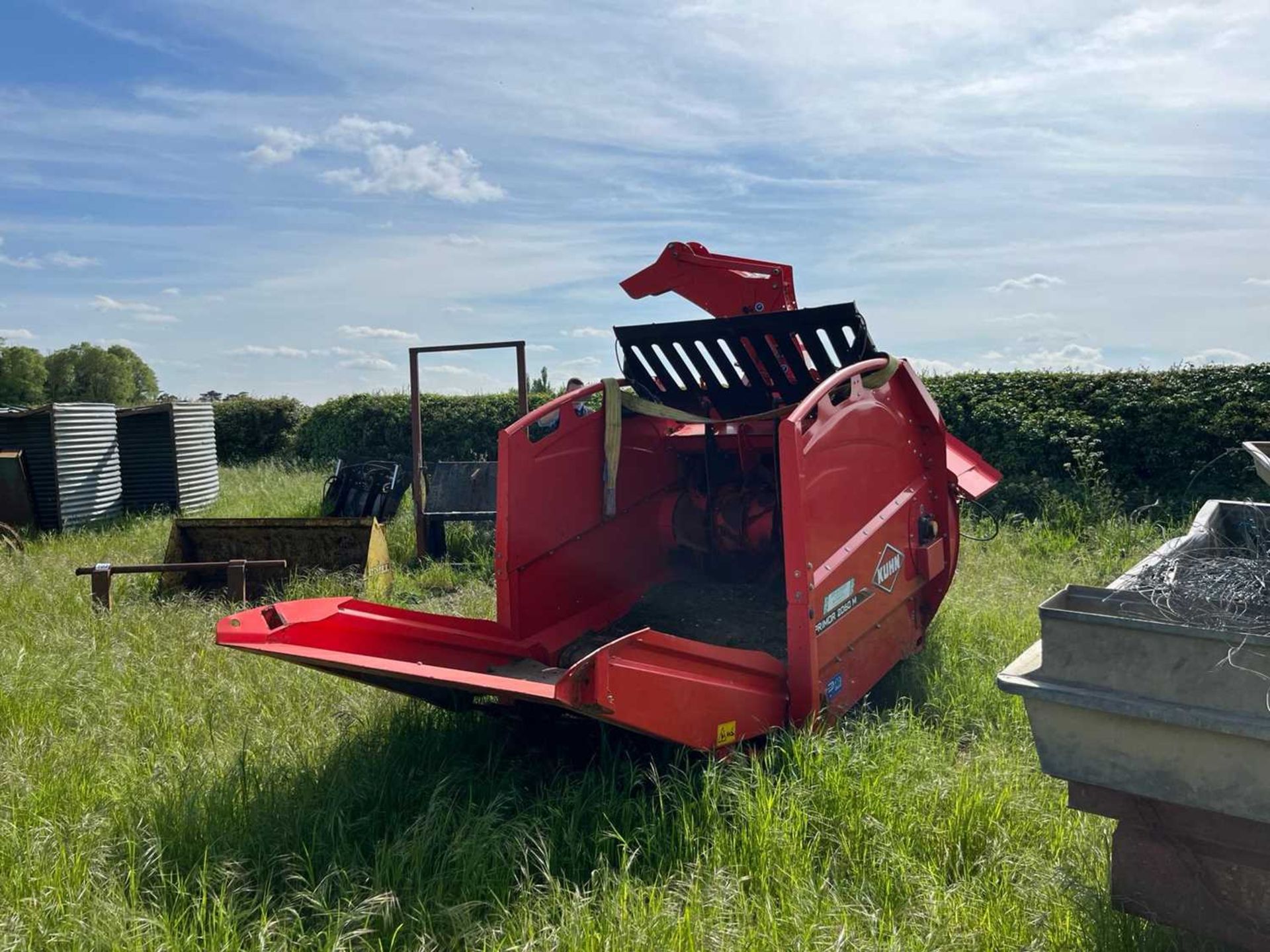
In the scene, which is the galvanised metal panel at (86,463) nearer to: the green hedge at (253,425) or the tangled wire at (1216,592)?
the green hedge at (253,425)

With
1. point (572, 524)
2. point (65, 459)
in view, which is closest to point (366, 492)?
point (65, 459)

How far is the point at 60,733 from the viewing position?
421 centimetres

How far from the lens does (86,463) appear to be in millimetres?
10422

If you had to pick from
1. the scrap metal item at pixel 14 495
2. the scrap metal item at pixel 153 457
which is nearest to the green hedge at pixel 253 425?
the scrap metal item at pixel 153 457

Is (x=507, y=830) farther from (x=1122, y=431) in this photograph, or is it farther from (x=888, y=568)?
(x=1122, y=431)

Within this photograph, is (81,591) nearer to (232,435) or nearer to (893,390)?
(893,390)

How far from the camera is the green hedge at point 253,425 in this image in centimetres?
1859

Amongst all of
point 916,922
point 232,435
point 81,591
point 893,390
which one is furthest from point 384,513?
point 232,435

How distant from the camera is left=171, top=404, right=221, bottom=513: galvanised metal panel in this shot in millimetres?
11312

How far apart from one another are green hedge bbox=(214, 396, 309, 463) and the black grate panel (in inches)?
591

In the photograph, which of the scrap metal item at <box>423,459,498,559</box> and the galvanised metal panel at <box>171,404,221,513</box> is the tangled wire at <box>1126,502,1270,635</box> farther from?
the galvanised metal panel at <box>171,404,221,513</box>

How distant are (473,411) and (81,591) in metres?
7.76

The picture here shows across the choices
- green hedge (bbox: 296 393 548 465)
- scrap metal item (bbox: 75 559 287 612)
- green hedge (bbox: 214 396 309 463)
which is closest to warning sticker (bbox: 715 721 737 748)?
scrap metal item (bbox: 75 559 287 612)

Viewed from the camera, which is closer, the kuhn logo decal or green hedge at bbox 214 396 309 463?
the kuhn logo decal
